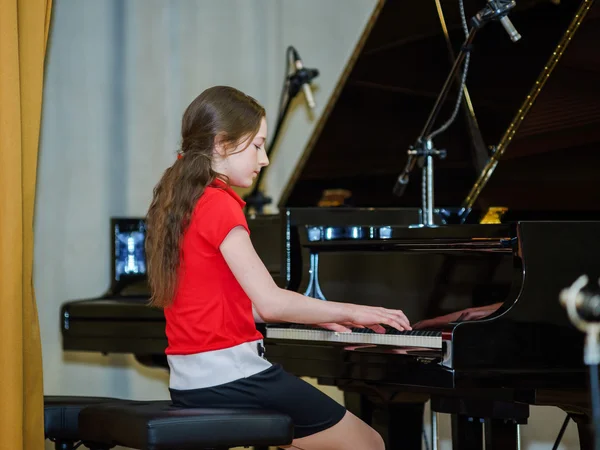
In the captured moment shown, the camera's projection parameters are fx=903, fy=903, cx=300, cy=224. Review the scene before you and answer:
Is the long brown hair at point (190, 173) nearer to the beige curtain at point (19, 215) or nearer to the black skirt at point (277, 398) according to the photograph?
the black skirt at point (277, 398)

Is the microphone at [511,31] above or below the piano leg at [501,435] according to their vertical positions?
above

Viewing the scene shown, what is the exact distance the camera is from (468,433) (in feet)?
9.66

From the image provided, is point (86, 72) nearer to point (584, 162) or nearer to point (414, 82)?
point (414, 82)

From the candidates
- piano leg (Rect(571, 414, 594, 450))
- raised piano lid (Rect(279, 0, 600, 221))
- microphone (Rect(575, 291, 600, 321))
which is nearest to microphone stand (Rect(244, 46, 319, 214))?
raised piano lid (Rect(279, 0, 600, 221))

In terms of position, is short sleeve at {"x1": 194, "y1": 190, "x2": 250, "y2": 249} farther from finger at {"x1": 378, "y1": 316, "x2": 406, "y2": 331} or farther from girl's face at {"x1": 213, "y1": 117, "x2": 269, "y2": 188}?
finger at {"x1": 378, "y1": 316, "x2": 406, "y2": 331}

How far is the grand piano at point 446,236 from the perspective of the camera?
234 centimetres

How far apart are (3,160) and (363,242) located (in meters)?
1.10

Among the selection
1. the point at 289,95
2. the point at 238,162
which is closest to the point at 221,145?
the point at 238,162

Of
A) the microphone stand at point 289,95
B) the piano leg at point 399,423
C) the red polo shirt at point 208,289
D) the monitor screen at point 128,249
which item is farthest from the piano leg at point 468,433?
the microphone stand at point 289,95

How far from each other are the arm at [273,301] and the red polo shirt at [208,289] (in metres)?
0.05

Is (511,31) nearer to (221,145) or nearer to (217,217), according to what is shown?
(221,145)

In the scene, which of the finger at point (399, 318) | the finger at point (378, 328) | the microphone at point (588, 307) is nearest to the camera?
the microphone at point (588, 307)

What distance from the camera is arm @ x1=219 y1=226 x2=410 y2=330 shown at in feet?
6.98

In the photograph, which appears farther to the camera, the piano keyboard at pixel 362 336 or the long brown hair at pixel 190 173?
the piano keyboard at pixel 362 336
